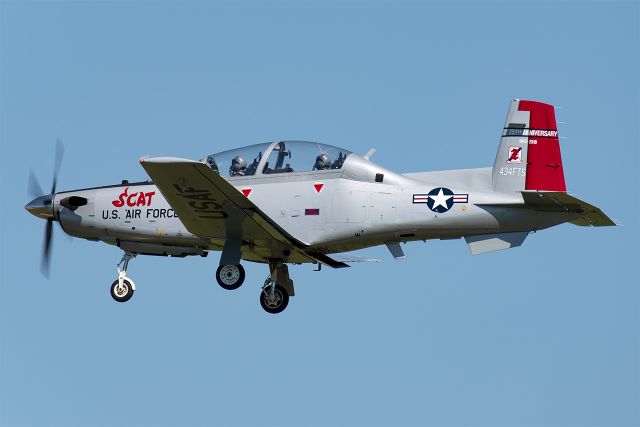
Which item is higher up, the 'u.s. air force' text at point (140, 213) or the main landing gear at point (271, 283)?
the 'u.s. air force' text at point (140, 213)

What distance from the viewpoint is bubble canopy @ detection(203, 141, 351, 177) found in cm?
1962

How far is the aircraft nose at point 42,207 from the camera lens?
71.8 ft

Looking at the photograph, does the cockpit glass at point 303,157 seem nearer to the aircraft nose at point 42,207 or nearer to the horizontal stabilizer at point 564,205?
the horizontal stabilizer at point 564,205

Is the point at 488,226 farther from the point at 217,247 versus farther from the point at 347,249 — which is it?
the point at 217,247

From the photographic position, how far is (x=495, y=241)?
1875 cm

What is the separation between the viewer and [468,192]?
18797 mm

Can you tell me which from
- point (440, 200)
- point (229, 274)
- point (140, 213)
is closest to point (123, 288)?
point (140, 213)

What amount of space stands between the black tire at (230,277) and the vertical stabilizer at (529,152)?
4.44 metres

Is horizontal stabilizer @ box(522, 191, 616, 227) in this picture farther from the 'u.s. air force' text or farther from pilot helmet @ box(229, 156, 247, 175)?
the 'u.s. air force' text

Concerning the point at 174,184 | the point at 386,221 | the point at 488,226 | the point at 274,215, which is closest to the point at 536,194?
the point at 488,226

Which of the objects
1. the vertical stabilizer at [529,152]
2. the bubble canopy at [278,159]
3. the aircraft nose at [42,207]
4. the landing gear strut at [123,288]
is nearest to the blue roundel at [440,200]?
the vertical stabilizer at [529,152]

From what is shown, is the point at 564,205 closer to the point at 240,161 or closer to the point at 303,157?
the point at 303,157

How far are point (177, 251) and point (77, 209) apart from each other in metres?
2.11

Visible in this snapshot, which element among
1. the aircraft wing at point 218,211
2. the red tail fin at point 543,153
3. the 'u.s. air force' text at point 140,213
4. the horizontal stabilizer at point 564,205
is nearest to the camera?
the horizontal stabilizer at point 564,205
